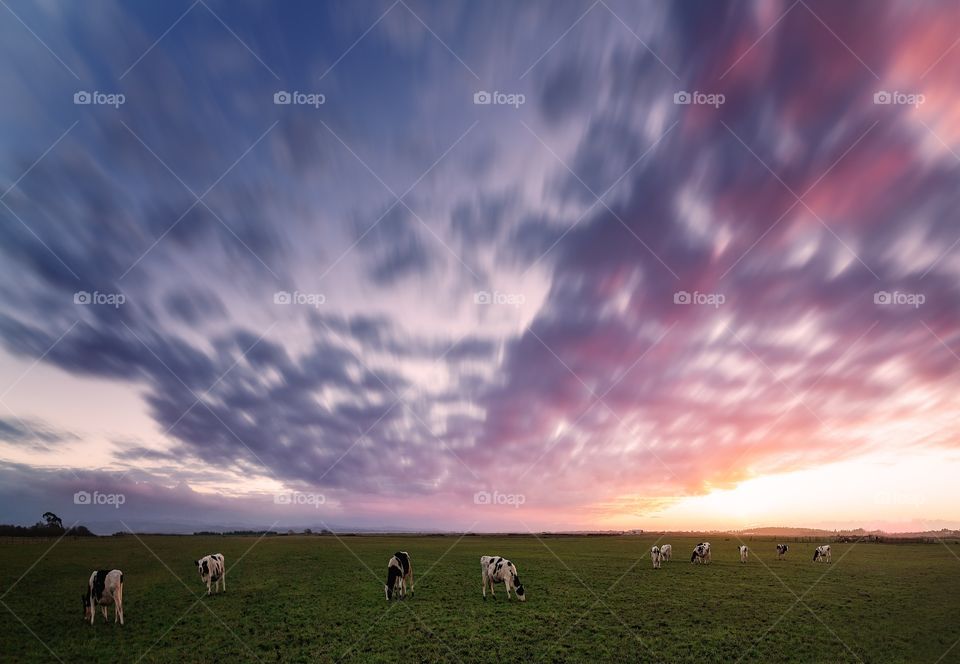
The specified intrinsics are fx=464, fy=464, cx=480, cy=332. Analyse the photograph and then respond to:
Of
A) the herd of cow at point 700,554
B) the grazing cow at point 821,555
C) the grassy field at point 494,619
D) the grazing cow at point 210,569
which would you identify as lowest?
the grazing cow at point 821,555

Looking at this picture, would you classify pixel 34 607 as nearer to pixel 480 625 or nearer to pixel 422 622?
pixel 422 622

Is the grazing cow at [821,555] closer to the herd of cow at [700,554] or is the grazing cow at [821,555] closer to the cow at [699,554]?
the herd of cow at [700,554]

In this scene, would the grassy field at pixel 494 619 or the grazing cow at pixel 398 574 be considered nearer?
the grassy field at pixel 494 619

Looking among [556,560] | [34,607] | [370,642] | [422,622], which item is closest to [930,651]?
[422,622]

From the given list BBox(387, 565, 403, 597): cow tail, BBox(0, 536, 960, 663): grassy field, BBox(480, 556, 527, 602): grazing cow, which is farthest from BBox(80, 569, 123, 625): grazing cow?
BBox(480, 556, 527, 602): grazing cow

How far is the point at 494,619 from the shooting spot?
733 inches

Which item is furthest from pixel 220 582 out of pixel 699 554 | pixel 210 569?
pixel 699 554

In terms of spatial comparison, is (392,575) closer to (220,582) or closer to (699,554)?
(220,582)

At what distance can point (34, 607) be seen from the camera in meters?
21.1

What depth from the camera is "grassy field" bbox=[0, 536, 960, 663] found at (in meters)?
15.4

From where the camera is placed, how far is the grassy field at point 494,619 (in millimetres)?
15422

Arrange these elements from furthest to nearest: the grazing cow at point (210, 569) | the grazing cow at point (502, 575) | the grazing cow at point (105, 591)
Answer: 1. the grazing cow at point (210, 569)
2. the grazing cow at point (502, 575)
3. the grazing cow at point (105, 591)

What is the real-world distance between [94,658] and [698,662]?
755 inches

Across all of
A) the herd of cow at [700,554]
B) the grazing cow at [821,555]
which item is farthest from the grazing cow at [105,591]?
the grazing cow at [821,555]
